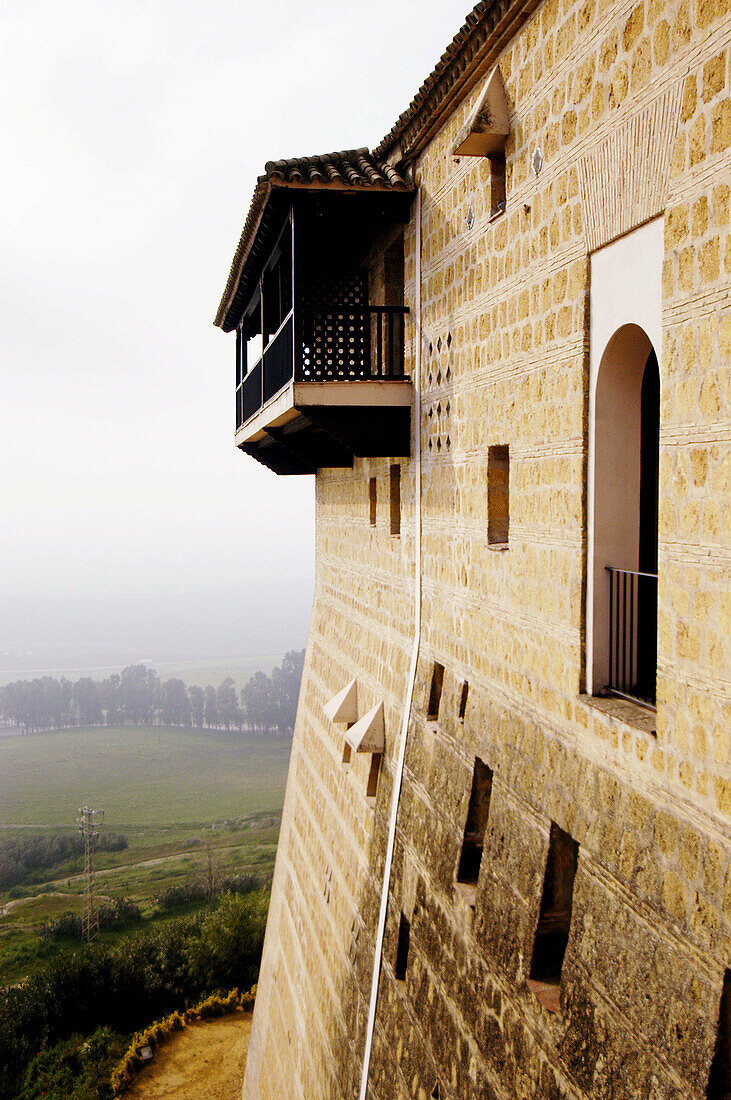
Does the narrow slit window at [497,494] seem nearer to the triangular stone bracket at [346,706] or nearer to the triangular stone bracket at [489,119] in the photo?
the triangular stone bracket at [489,119]

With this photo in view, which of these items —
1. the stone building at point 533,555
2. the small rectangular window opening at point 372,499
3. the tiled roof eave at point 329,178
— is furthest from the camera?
the small rectangular window opening at point 372,499

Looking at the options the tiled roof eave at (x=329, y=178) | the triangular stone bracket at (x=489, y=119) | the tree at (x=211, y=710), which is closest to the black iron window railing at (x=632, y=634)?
the triangular stone bracket at (x=489, y=119)

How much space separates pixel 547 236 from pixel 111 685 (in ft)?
456

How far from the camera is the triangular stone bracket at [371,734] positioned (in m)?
8.22

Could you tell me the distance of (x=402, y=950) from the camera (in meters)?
6.98

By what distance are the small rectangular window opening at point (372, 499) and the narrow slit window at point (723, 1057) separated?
6.57 metres

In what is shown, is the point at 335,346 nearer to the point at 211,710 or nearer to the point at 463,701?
the point at 463,701

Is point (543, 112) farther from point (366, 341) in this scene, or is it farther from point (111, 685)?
point (111, 685)

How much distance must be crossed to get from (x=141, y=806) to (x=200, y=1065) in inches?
2786

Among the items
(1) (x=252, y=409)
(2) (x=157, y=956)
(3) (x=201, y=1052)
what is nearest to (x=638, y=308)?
(1) (x=252, y=409)

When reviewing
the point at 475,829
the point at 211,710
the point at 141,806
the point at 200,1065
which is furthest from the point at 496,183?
the point at 211,710

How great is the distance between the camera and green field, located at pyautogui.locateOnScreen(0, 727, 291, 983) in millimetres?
52188

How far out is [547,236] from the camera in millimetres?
5125

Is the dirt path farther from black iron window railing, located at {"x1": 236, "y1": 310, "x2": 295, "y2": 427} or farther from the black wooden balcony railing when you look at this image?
the black wooden balcony railing
